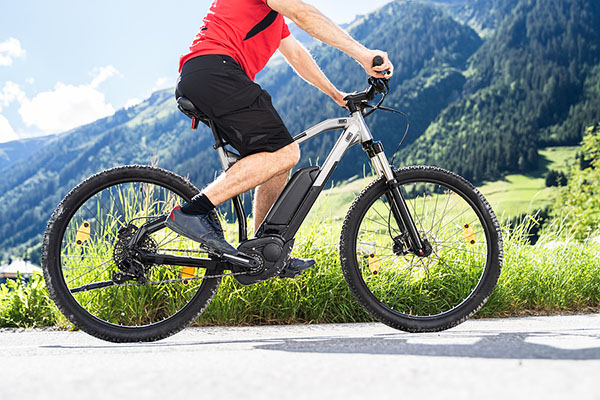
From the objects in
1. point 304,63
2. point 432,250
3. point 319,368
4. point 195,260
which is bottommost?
point 319,368

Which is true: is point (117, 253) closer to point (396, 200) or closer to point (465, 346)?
point (396, 200)

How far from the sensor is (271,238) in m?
2.82

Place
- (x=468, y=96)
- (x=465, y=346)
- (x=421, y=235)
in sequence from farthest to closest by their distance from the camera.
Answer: (x=468, y=96) < (x=421, y=235) < (x=465, y=346)

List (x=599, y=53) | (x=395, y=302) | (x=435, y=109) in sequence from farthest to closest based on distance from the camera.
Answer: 1. (x=435, y=109)
2. (x=599, y=53)
3. (x=395, y=302)

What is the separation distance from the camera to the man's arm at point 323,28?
274cm

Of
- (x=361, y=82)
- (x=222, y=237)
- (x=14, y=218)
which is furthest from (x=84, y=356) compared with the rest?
(x=14, y=218)

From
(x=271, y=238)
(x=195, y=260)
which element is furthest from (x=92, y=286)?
(x=271, y=238)

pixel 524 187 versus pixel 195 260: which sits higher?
pixel 195 260

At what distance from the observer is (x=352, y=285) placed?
292 centimetres

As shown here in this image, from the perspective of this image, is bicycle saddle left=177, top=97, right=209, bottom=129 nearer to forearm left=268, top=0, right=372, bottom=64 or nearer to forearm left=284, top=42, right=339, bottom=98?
forearm left=268, top=0, right=372, bottom=64

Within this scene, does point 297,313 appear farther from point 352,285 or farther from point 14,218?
point 14,218

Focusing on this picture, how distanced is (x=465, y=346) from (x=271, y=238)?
3.62 feet

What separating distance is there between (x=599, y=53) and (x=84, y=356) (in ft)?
525

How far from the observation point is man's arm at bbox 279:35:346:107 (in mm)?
3291
